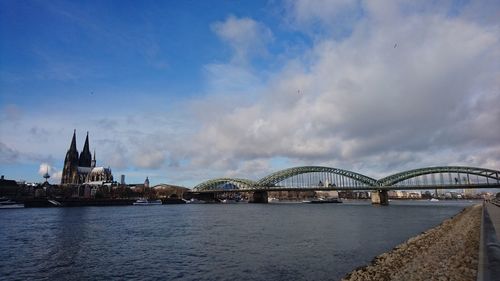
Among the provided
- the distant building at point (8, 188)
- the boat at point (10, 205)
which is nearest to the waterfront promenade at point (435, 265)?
the boat at point (10, 205)

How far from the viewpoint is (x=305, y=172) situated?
176 metres

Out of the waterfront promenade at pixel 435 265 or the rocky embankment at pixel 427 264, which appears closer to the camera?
the waterfront promenade at pixel 435 265

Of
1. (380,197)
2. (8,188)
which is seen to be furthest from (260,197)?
(8,188)

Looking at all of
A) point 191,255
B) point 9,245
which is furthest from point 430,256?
point 9,245

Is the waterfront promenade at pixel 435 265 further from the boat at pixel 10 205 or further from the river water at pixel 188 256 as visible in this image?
the boat at pixel 10 205

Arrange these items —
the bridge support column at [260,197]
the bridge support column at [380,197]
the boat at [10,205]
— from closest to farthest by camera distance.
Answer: the boat at [10,205] < the bridge support column at [380,197] < the bridge support column at [260,197]

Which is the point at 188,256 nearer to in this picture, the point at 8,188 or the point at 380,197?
the point at 380,197

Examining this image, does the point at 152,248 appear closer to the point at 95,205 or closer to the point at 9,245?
the point at 9,245

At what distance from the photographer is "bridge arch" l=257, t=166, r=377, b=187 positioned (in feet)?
524

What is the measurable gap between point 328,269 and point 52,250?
20.6 m

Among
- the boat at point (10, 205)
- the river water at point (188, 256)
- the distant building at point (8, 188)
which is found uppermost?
the distant building at point (8, 188)

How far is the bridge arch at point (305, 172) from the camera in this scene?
160 m

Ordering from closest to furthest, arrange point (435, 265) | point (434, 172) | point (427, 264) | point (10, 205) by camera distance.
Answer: point (435, 265)
point (427, 264)
point (10, 205)
point (434, 172)

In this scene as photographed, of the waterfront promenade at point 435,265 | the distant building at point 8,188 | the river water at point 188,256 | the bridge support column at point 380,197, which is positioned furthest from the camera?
the distant building at point 8,188
